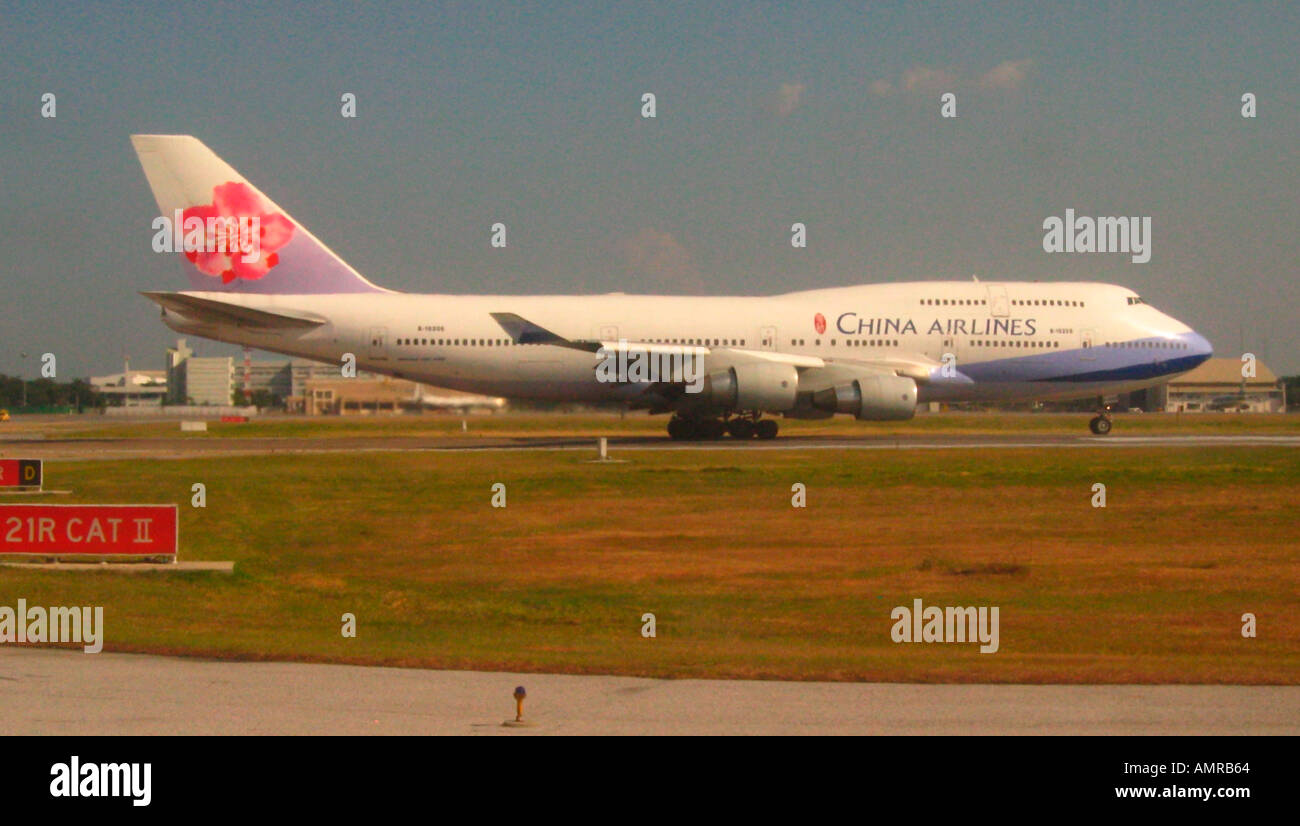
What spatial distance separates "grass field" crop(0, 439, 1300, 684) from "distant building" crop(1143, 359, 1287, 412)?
6733cm

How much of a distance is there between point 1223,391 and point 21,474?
9450cm

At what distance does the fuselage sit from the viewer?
130 feet

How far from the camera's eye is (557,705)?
30.7 feet

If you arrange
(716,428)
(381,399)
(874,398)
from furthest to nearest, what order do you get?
(381,399) → (716,428) → (874,398)

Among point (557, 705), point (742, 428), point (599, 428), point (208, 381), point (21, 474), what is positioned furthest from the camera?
point (208, 381)

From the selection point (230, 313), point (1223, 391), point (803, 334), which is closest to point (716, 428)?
point (803, 334)

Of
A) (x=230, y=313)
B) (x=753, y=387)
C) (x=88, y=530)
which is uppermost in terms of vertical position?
(x=230, y=313)

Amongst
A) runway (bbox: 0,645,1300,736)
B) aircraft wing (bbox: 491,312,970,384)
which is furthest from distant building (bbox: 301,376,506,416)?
runway (bbox: 0,645,1300,736)

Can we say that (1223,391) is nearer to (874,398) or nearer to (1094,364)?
(1094,364)

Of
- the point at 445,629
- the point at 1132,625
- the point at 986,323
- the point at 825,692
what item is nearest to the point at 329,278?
the point at 986,323

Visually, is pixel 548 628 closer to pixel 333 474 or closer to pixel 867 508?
pixel 867 508

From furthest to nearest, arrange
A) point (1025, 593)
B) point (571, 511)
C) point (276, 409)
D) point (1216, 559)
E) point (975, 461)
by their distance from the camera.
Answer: point (276, 409) < point (975, 461) < point (571, 511) < point (1216, 559) < point (1025, 593)

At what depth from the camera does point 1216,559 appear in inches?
799
